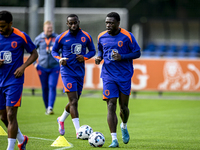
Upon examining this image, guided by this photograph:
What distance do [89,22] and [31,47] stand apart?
13.5 meters

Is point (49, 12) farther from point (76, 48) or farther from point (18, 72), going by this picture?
point (18, 72)

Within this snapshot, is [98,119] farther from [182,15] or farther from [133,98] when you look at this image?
[182,15]

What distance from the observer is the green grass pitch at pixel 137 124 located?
7.65 meters

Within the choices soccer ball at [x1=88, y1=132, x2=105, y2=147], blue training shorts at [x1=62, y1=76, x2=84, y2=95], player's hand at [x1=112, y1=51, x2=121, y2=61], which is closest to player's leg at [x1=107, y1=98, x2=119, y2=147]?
soccer ball at [x1=88, y1=132, x2=105, y2=147]

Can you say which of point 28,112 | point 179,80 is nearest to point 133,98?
point 179,80

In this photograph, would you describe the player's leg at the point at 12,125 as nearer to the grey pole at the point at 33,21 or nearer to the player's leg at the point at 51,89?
the player's leg at the point at 51,89

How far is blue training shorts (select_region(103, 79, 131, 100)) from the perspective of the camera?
7488 millimetres

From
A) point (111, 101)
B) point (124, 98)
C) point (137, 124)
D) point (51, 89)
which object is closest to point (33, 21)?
point (51, 89)

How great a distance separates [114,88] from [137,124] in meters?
3.28

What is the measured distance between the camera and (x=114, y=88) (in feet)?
24.7

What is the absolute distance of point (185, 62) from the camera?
58.7 ft

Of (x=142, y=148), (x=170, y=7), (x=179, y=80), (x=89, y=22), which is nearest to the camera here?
(x=142, y=148)

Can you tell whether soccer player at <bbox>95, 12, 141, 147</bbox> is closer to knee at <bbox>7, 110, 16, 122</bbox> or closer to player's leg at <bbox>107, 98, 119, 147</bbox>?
player's leg at <bbox>107, 98, 119, 147</bbox>

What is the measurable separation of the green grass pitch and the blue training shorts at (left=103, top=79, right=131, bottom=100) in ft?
2.91
